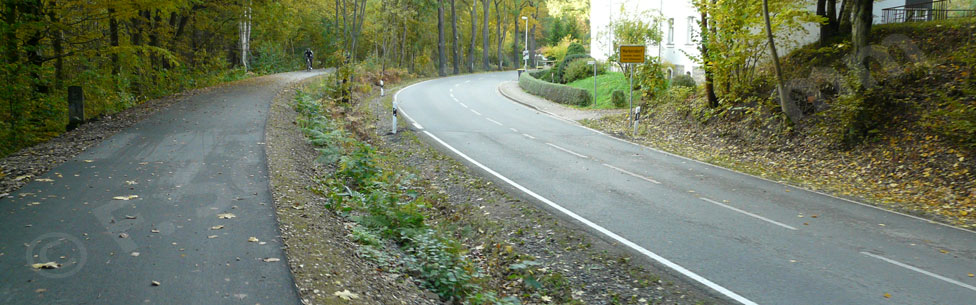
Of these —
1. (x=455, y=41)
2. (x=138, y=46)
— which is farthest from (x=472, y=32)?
(x=138, y=46)

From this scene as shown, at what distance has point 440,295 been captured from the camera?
6930mm

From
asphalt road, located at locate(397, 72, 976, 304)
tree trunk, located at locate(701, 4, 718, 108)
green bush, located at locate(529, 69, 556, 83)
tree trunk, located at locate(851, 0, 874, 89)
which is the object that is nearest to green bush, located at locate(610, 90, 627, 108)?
tree trunk, located at locate(701, 4, 718, 108)

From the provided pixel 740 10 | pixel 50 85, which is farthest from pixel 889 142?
pixel 50 85

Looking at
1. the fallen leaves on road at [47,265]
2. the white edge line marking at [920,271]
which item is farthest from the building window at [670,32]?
the fallen leaves on road at [47,265]

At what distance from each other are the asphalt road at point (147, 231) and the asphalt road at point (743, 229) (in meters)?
5.10

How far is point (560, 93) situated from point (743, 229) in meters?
23.3

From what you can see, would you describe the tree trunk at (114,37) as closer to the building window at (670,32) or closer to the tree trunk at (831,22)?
the tree trunk at (831,22)

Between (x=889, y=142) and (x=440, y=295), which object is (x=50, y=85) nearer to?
(x=440, y=295)

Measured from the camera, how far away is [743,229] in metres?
9.78

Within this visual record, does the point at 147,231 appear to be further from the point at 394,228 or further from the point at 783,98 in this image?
the point at 783,98

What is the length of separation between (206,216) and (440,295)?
11.3 feet

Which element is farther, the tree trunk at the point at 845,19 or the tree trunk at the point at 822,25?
the tree trunk at the point at 845,19

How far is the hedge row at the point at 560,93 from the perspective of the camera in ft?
101

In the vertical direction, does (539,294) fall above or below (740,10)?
below
